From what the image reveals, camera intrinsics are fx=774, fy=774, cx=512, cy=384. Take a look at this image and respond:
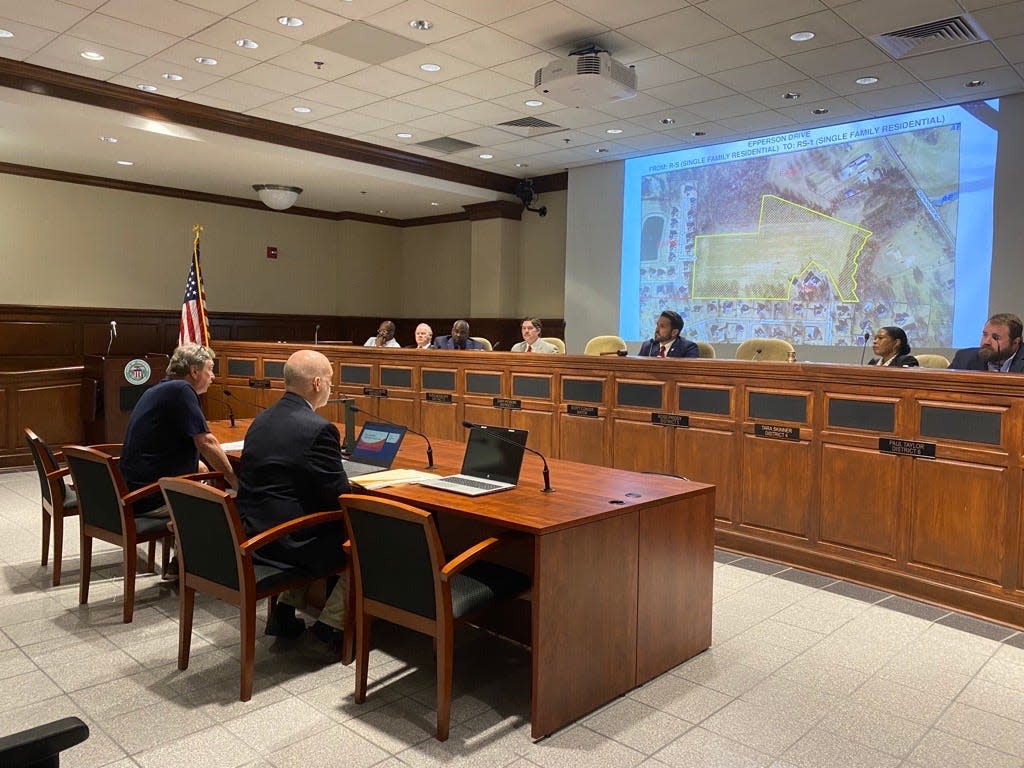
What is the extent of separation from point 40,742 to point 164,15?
17.6 ft

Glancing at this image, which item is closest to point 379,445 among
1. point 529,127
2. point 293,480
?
point 293,480

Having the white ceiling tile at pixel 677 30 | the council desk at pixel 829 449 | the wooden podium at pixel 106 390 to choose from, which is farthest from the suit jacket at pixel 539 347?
the wooden podium at pixel 106 390

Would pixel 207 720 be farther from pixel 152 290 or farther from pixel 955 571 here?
pixel 152 290

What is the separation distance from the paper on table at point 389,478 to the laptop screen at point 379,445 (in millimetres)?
127

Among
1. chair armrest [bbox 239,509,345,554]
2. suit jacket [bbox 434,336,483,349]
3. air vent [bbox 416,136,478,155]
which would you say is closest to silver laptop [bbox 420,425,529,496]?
chair armrest [bbox 239,509,345,554]

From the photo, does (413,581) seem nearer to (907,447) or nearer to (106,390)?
(907,447)

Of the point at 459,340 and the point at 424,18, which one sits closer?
the point at 424,18

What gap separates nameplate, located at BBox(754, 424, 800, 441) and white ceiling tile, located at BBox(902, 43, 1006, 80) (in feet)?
11.1

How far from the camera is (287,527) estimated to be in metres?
2.86

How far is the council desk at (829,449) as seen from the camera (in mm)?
3760

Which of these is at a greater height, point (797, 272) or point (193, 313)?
point (797, 272)

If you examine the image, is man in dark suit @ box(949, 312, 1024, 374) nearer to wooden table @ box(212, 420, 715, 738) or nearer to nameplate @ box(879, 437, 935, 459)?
nameplate @ box(879, 437, 935, 459)

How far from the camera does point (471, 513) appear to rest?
2734 millimetres

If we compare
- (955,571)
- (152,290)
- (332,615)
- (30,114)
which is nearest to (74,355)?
(152,290)
